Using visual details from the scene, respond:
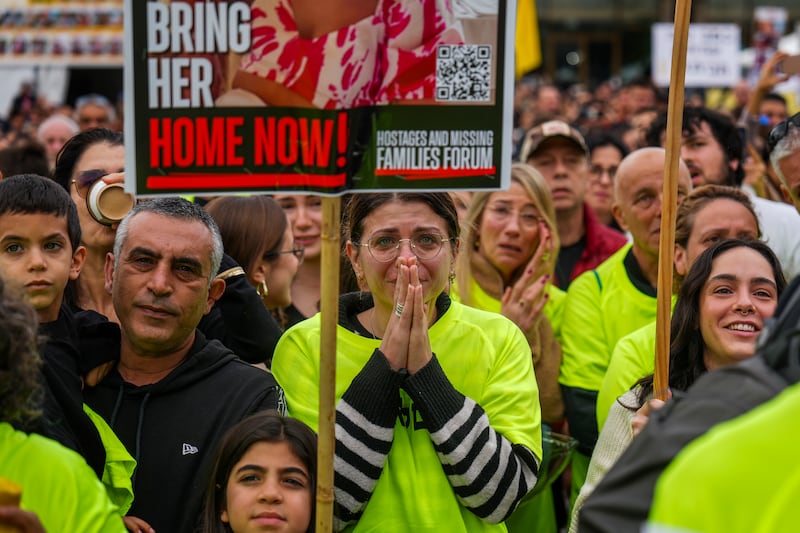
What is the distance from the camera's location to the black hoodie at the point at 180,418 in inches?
131

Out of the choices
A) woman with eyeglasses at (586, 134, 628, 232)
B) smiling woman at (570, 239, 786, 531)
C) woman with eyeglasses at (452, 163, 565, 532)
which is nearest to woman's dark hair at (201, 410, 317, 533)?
smiling woman at (570, 239, 786, 531)

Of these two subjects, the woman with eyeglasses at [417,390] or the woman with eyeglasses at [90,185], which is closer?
the woman with eyeglasses at [417,390]

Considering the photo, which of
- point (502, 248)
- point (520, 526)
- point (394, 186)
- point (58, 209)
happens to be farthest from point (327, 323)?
point (502, 248)

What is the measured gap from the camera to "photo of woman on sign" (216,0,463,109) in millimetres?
2807

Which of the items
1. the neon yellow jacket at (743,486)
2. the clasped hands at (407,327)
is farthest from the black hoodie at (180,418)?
the neon yellow jacket at (743,486)

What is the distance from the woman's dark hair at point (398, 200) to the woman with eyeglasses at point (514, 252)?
150 cm

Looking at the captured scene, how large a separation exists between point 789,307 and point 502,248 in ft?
10.9

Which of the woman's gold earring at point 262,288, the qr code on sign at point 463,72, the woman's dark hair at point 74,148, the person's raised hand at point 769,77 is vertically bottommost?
the woman's gold earring at point 262,288

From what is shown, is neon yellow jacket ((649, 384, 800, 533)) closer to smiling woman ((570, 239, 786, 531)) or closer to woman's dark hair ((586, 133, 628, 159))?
smiling woman ((570, 239, 786, 531))

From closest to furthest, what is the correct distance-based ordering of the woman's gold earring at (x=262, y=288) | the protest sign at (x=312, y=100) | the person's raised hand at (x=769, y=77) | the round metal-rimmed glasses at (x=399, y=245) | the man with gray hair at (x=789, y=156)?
the protest sign at (x=312, y=100)
the round metal-rimmed glasses at (x=399, y=245)
the man with gray hair at (x=789, y=156)
the woman's gold earring at (x=262, y=288)
the person's raised hand at (x=769, y=77)

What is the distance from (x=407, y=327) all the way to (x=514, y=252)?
214 centimetres

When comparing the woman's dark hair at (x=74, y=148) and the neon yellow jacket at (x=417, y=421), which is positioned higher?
the woman's dark hair at (x=74, y=148)

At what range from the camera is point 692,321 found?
3793mm

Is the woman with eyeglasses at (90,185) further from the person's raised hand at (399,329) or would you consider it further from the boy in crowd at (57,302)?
the person's raised hand at (399,329)
